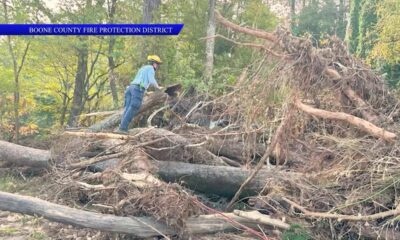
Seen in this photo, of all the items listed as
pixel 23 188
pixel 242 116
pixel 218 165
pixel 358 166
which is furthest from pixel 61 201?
pixel 358 166

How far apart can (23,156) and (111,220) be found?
3.41m

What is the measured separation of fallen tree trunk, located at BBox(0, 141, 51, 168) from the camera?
6.83 metres

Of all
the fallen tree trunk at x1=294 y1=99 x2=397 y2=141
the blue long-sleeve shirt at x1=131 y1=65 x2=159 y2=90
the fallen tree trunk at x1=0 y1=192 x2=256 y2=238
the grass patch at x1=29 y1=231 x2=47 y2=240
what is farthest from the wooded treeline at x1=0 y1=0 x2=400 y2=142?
the grass patch at x1=29 y1=231 x2=47 y2=240

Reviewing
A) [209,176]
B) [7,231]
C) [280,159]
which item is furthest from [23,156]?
[280,159]

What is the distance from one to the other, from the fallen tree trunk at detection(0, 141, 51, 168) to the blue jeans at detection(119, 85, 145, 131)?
4.38ft

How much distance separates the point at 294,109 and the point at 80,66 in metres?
7.37

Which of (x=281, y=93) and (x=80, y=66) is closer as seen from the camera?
(x=281, y=93)

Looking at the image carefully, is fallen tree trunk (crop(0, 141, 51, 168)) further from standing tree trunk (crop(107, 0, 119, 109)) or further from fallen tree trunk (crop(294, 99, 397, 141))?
fallen tree trunk (crop(294, 99, 397, 141))

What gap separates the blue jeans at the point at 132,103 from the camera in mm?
7141

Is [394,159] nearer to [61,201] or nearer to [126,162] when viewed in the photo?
[126,162]

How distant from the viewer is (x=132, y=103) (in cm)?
720

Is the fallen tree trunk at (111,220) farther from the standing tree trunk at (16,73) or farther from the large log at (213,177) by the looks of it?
the standing tree trunk at (16,73)

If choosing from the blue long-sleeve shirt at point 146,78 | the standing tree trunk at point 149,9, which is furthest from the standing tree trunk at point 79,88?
the blue long-sleeve shirt at point 146,78

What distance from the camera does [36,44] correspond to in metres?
9.50
